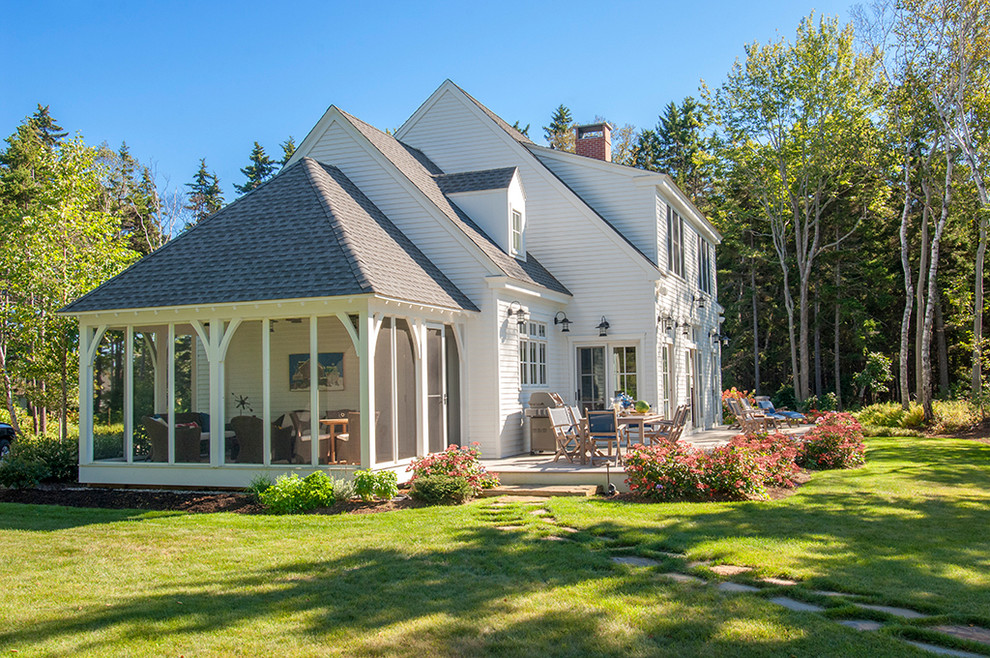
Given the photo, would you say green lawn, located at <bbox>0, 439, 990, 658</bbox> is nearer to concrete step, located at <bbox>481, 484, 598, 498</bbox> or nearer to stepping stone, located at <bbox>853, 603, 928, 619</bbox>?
stepping stone, located at <bbox>853, 603, 928, 619</bbox>

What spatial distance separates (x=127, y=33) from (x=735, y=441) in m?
15.5

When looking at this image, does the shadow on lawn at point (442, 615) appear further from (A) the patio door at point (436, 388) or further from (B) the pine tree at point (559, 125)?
(B) the pine tree at point (559, 125)

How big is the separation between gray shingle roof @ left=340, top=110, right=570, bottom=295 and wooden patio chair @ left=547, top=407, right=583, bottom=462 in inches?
107

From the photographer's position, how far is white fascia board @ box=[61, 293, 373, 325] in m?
11.1

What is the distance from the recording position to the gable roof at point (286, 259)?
11430 mm

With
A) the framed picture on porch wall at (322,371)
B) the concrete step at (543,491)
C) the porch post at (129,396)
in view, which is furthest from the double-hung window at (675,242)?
the porch post at (129,396)

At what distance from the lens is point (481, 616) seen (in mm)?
5504

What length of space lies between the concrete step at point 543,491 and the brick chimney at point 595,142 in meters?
12.3

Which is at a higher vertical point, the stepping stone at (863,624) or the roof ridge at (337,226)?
the roof ridge at (337,226)

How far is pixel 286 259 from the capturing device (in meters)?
12.0

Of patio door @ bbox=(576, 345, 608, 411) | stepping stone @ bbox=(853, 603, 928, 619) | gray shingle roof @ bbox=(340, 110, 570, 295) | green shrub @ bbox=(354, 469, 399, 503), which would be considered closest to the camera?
stepping stone @ bbox=(853, 603, 928, 619)

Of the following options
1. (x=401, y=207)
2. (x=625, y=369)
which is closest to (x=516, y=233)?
(x=401, y=207)

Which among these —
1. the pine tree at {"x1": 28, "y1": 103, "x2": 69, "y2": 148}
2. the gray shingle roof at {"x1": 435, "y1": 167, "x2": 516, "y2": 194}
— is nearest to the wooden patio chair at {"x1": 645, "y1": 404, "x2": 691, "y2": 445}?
the gray shingle roof at {"x1": 435, "y1": 167, "x2": 516, "y2": 194}

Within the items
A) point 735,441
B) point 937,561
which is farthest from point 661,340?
point 937,561
